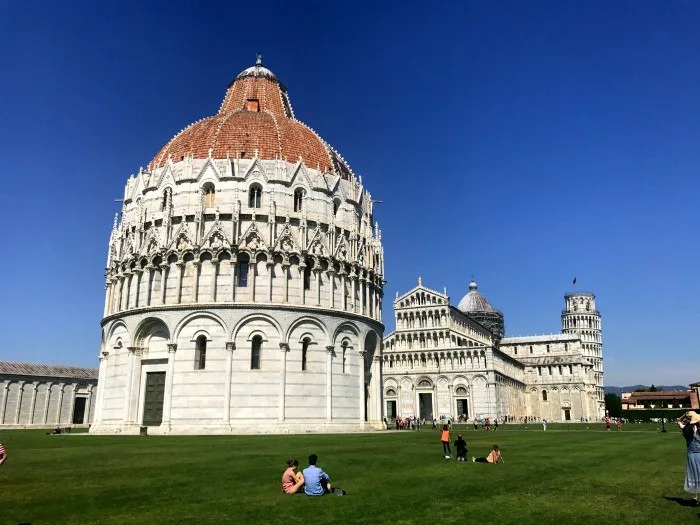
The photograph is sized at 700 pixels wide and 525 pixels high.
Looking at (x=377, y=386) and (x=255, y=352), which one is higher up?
(x=255, y=352)

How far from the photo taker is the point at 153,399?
44.8 metres

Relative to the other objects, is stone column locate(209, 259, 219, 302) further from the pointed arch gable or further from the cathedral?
the cathedral

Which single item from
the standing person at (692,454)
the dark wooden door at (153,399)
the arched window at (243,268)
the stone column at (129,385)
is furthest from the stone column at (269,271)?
the standing person at (692,454)

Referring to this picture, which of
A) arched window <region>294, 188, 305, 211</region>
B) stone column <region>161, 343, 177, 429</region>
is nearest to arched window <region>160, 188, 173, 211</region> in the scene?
arched window <region>294, 188, 305, 211</region>

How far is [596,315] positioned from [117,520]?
167864 millimetres

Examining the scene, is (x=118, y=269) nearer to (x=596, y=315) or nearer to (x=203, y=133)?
(x=203, y=133)

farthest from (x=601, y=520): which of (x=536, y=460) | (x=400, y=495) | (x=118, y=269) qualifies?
(x=118, y=269)

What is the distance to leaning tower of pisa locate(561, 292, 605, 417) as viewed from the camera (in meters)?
157

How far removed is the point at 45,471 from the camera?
17734 mm

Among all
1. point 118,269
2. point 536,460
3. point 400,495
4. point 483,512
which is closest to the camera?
point 483,512

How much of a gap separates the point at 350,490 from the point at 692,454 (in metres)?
7.67

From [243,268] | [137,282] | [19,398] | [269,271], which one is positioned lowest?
[19,398]

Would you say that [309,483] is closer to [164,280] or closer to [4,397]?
[164,280]

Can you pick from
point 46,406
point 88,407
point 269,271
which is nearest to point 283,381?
point 269,271
